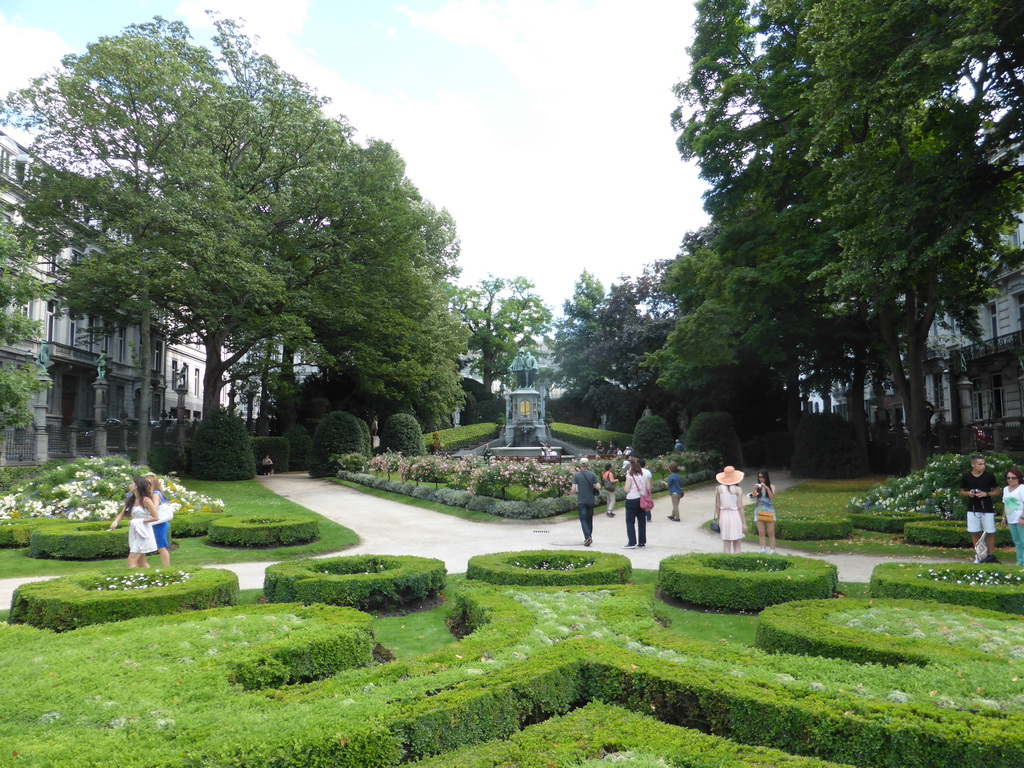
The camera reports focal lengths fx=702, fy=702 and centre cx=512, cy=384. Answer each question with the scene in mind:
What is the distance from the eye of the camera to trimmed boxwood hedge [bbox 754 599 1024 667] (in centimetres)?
529

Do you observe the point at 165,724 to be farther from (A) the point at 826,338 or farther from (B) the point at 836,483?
(A) the point at 826,338

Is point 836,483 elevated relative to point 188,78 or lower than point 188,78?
lower

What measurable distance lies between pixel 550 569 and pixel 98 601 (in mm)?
5346

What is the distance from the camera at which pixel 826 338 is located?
28.7 meters

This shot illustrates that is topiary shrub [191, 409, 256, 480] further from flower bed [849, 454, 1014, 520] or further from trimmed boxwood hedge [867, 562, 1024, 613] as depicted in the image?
trimmed boxwood hedge [867, 562, 1024, 613]

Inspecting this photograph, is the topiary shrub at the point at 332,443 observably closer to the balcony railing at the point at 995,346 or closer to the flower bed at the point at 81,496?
the flower bed at the point at 81,496

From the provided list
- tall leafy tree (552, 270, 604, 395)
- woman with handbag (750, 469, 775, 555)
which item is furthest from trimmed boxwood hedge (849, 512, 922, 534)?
tall leafy tree (552, 270, 604, 395)

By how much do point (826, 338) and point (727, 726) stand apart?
89.2 feet

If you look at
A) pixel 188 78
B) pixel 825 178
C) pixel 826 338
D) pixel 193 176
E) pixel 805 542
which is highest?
pixel 188 78

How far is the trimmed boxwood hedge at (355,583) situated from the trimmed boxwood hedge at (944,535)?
9.53m

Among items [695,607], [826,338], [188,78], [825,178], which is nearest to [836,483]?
[826,338]

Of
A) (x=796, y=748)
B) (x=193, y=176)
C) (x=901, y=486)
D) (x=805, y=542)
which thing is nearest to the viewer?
(x=796, y=748)

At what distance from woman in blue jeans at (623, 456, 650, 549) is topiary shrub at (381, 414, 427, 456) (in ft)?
66.3

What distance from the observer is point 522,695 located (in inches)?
186
